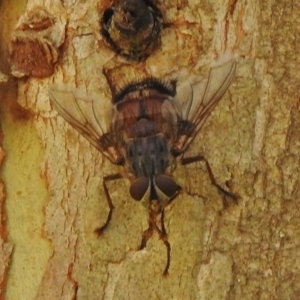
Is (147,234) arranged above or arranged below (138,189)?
below

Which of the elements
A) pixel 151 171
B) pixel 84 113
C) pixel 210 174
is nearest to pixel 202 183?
pixel 210 174

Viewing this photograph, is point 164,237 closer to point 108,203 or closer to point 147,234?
point 147,234

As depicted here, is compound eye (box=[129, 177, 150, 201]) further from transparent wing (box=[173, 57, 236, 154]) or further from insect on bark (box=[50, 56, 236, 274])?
transparent wing (box=[173, 57, 236, 154])

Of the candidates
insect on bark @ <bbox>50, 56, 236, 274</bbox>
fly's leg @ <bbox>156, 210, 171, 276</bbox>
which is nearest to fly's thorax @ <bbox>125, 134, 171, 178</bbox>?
insect on bark @ <bbox>50, 56, 236, 274</bbox>

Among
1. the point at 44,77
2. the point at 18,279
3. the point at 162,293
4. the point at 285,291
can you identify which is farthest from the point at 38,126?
the point at 285,291

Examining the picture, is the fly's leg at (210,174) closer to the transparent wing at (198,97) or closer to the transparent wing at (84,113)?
the transparent wing at (198,97)

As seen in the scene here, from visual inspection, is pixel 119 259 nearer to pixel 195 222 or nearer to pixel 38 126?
pixel 195 222

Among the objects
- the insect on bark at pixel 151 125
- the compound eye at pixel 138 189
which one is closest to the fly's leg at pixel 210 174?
the insect on bark at pixel 151 125
